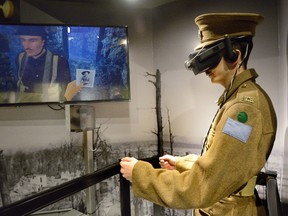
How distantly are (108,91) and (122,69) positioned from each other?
264mm

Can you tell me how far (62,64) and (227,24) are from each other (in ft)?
5.58

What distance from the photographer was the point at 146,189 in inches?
47.4

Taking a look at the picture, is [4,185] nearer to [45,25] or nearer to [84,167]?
[84,167]

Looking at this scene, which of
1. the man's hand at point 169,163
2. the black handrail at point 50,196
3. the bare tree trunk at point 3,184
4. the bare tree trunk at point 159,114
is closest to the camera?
the black handrail at point 50,196

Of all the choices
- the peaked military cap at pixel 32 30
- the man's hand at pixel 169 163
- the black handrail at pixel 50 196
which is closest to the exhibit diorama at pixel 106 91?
the peaked military cap at pixel 32 30

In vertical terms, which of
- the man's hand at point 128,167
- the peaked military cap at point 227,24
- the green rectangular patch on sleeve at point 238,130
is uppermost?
the peaked military cap at point 227,24

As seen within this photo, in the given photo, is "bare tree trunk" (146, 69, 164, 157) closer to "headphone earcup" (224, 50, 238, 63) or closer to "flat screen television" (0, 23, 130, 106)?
"flat screen television" (0, 23, 130, 106)

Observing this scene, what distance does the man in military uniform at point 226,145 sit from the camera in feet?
3.59

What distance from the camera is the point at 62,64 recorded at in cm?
253

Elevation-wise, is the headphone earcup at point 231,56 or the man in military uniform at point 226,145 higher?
the headphone earcup at point 231,56

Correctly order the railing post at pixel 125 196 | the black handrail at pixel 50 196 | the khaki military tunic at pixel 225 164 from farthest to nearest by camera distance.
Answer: the railing post at pixel 125 196, the khaki military tunic at pixel 225 164, the black handrail at pixel 50 196

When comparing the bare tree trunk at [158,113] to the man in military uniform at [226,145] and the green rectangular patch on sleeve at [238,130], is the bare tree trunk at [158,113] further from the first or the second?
the green rectangular patch on sleeve at [238,130]

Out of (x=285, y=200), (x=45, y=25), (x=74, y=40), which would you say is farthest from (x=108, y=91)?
(x=285, y=200)

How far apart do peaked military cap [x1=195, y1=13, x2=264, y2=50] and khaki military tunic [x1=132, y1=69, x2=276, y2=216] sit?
0.29 meters
